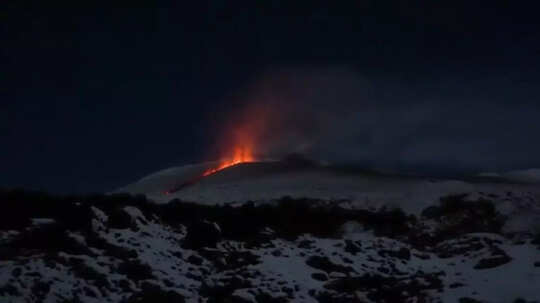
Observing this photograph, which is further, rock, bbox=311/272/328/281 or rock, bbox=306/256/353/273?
rock, bbox=306/256/353/273

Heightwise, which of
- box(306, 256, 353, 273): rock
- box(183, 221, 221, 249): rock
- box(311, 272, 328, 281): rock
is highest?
box(183, 221, 221, 249): rock

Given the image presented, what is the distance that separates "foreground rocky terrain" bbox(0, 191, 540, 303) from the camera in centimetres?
1262

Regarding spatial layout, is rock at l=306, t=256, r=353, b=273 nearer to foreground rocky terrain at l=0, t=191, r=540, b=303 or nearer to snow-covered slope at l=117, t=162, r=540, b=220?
foreground rocky terrain at l=0, t=191, r=540, b=303

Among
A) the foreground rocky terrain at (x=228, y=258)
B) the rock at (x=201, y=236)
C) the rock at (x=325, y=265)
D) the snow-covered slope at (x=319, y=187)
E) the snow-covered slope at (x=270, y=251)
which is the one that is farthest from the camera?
the snow-covered slope at (x=319, y=187)

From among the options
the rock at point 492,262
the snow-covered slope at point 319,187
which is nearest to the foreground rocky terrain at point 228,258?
the rock at point 492,262

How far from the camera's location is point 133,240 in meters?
15.6

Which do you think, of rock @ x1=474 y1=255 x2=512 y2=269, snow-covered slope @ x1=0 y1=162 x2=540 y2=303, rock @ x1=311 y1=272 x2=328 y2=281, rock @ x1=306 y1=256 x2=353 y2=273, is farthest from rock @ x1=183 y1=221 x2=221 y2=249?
rock @ x1=474 y1=255 x2=512 y2=269

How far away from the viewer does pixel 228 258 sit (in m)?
16.4

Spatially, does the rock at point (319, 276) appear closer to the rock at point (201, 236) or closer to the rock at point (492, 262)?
the rock at point (201, 236)

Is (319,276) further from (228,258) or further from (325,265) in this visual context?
(228,258)

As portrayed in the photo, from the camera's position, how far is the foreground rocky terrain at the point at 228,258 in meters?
12.6

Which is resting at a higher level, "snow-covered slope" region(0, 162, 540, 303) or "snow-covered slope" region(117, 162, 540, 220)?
"snow-covered slope" region(117, 162, 540, 220)

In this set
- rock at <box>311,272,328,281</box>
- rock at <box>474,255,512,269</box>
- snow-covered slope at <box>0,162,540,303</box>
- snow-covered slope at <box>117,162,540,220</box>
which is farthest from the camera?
snow-covered slope at <box>117,162,540,220</box>

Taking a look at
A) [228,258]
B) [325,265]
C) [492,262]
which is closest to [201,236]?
[228,258]
